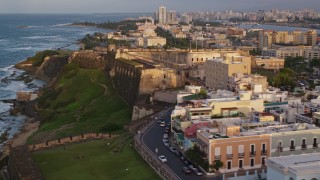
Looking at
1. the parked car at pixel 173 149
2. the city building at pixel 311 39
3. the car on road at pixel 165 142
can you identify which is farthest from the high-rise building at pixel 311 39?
the parked car at pixel 173 149

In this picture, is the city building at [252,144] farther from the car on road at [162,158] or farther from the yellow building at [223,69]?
the yellow building at [223,69]

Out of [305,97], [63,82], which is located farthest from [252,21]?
[305,97]

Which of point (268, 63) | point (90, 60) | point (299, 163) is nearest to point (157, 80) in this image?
point (90, 60)

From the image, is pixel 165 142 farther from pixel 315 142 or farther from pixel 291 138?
pixel 315 142

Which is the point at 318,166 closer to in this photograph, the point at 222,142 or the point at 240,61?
the point at 222,142

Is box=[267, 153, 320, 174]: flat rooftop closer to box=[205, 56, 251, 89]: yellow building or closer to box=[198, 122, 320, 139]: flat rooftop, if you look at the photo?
box=[198, 122, 320, 139]: flat rooftop
